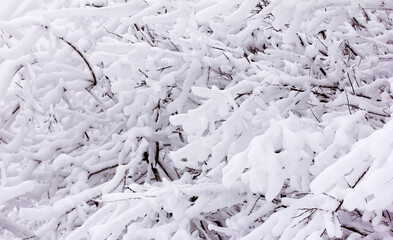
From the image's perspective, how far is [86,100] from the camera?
5.36 m

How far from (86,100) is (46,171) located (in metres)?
1.06

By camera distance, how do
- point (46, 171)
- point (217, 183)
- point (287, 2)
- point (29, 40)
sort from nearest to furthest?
1. point (287, 2)
2. point (217, 183)
3. point (29, 40)
4. point (46, 171)

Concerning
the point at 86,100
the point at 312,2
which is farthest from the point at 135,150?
the point at 312,2

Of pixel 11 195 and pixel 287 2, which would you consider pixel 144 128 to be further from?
pixel 287 2

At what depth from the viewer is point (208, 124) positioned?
3.70 m

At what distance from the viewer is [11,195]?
2945 mm

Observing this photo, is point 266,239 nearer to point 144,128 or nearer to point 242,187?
point 242,187

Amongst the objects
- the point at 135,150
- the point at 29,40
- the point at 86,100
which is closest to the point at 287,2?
the point at 29,40

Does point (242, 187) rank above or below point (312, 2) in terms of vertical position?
below

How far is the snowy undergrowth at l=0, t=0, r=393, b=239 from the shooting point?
2219 millimetres

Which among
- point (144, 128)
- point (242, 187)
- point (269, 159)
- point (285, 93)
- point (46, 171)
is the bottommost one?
point (46, 171)

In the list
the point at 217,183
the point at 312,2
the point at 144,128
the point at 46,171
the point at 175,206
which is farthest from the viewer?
the point at 46,171

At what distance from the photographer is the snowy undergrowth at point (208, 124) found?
2219 millimetres

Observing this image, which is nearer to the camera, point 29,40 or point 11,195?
point 11,195
